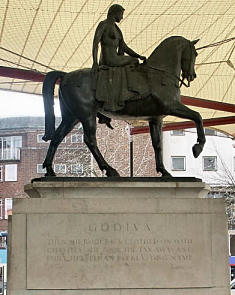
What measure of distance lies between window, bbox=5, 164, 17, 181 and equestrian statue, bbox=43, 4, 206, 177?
66.5m

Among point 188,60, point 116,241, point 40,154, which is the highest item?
point 40,154

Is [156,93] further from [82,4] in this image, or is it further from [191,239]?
[82,4]

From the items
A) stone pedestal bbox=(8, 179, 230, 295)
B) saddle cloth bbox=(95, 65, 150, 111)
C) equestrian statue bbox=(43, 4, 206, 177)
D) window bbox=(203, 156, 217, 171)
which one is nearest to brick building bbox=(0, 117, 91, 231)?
window bbox=(203, 156, 217, 171)

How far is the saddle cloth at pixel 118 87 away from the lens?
11195 mm

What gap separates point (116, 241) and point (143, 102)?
2301mm

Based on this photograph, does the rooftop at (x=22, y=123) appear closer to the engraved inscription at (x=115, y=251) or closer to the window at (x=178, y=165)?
the window at (x=178, y=165)

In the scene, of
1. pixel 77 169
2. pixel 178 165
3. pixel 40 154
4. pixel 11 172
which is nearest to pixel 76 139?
pixel 40 154

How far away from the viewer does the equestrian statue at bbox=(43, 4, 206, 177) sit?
442 inches

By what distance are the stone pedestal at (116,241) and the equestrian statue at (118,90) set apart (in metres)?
0.81

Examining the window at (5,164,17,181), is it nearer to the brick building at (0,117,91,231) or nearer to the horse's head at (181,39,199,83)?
the brick building at (0,117,91,231)

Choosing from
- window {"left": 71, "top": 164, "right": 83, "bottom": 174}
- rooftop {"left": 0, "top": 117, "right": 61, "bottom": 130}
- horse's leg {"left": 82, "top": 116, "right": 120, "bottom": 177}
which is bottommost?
horse's leg {"left": 82, "top": 116, "right": 120, "bottom": 177}

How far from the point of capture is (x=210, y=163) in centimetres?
6044

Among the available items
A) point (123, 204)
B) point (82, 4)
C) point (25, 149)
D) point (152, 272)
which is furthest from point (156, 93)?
point (25, 149)

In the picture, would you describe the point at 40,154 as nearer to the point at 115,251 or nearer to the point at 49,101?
the point at 49,101
